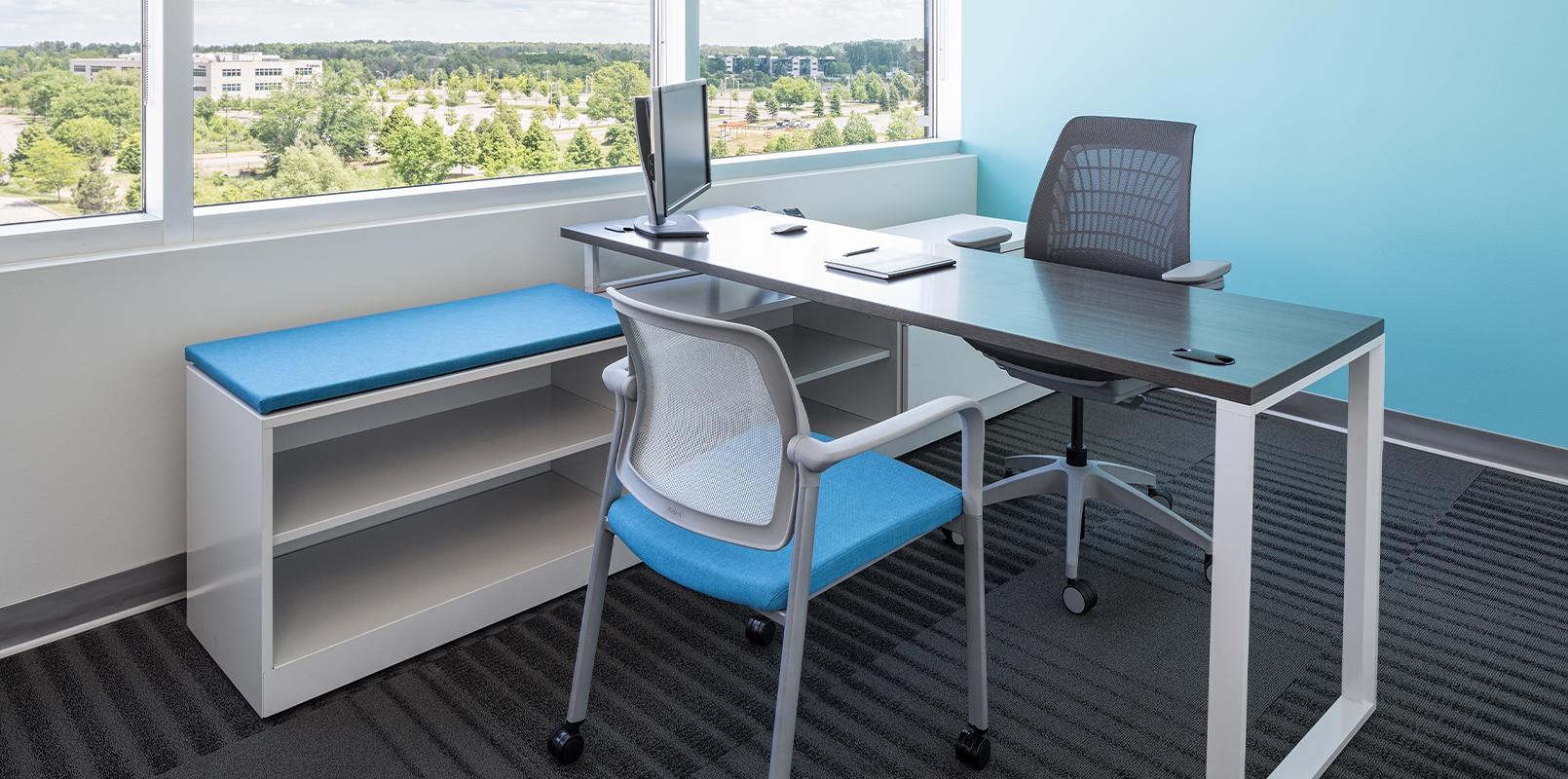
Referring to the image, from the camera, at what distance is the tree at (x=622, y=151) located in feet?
11.7

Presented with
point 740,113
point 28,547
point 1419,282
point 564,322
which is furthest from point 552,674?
point 1419,282

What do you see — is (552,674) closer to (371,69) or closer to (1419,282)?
(371,69)

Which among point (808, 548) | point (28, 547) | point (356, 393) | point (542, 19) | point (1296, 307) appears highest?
point (542, 19)

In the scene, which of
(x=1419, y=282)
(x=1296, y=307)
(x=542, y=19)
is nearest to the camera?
(x=1296, y=307)

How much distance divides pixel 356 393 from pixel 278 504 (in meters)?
0.33

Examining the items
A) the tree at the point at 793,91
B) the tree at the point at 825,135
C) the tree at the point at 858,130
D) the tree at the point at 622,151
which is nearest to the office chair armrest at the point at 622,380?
the tree at the point at 622,151

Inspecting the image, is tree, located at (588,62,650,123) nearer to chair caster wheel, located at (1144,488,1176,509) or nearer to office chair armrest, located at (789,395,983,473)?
chair caster wheel, located at (1144,488,1176,509)

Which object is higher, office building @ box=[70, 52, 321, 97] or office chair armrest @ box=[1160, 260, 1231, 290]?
office building @ box=[70, 52, 321, 97]

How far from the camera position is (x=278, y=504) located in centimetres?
229

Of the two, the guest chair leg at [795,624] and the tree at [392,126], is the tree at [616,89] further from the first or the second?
the guest chair leg at [795,624]

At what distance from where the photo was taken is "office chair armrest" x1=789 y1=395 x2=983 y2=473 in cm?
156

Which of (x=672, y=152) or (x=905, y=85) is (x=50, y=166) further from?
(x=905, y=85)

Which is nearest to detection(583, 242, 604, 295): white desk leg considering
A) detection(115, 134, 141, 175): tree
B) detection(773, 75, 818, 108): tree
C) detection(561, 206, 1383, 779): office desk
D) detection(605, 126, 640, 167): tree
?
detection(561, 206, 1383, 779): office desk

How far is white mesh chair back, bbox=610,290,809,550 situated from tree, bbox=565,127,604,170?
181 cm
